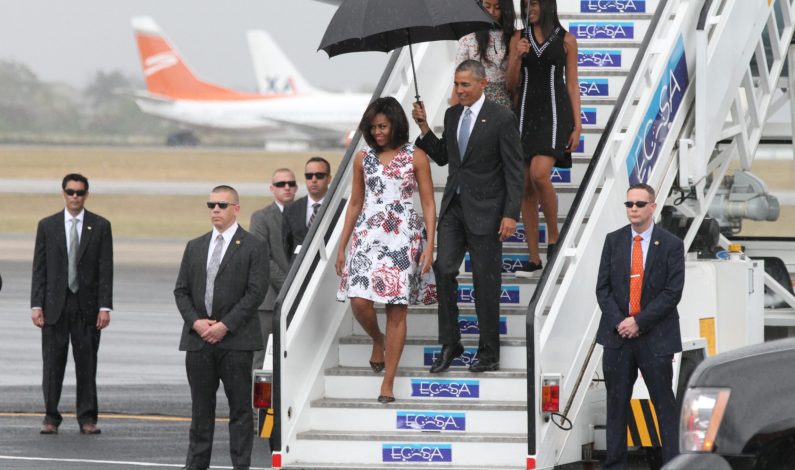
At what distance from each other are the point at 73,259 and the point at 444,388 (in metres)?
3.75

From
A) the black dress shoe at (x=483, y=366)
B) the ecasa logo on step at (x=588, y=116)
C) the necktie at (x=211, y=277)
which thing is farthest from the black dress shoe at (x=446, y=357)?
the ecasa logo on step at (x=588, y=116)

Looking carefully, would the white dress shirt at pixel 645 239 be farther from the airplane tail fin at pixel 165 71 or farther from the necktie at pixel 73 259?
the airplane tail fin at pixel 165 71

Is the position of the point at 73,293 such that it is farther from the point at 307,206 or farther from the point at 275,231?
the point at 307,206

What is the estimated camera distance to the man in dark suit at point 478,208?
800cm

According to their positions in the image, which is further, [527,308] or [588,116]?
[588,116]

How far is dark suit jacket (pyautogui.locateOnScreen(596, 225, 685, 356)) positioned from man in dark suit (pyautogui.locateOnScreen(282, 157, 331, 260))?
2566 mm

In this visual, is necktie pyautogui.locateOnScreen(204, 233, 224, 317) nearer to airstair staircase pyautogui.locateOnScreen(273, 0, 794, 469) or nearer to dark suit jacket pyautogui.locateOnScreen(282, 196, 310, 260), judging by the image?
airstair staircase pyautogui.locateOnScreen(273, 0, 794, 469)

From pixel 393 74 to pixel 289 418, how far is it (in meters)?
2.63

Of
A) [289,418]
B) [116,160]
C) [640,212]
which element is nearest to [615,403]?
[640,212]

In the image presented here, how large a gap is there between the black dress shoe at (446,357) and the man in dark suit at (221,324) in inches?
43.1

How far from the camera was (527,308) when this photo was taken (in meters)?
7.64

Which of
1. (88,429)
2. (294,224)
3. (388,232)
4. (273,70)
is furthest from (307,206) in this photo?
(273,70)

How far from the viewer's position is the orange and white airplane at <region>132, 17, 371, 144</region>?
72375mm

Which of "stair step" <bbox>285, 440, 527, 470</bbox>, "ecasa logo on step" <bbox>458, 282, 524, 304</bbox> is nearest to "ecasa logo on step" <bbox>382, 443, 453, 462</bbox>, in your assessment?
"stair step" <bbox>285, 440, 527, 470</bbox>
